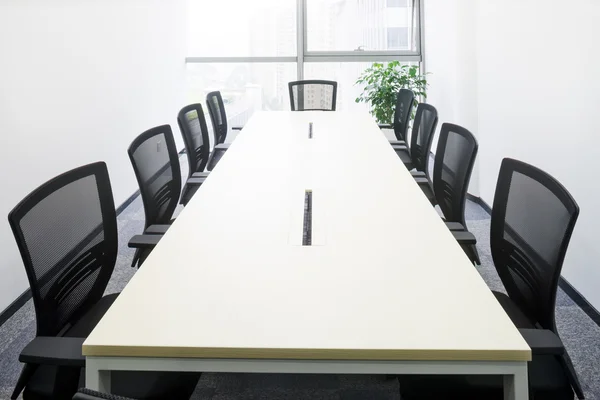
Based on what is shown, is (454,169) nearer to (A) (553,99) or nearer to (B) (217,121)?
(A) (553,99)

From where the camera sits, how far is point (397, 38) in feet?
20.7

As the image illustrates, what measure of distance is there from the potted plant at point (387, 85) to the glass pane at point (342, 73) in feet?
1.12

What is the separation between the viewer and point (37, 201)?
150cm

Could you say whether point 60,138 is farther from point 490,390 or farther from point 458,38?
point 458,38

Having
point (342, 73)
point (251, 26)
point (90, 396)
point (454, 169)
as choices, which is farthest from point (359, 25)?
point (90, 396)

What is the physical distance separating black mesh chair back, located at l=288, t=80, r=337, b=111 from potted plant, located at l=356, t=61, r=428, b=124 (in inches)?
28.9

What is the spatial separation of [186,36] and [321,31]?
1.54 m

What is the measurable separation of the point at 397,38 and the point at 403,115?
235 cm

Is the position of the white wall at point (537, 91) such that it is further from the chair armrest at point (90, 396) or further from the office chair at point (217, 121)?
the chair armrest at point (90, 396)

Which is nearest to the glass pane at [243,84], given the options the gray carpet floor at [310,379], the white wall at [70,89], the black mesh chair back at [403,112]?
the white wall at [70,89]

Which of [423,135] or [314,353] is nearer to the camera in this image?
[314,353]

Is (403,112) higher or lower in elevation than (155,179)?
higher

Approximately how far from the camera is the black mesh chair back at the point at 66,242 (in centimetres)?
145

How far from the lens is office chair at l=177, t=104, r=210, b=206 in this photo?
119 inches
